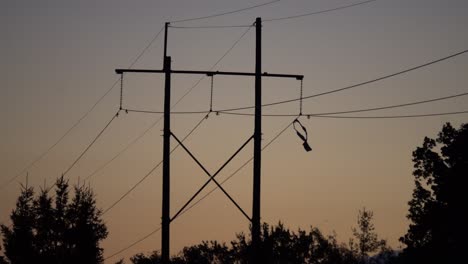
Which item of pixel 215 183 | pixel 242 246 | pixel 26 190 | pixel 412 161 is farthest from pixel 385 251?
pixel 215 183

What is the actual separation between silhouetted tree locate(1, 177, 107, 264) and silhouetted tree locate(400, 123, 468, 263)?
92.5 ft

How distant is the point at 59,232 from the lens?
65812mm

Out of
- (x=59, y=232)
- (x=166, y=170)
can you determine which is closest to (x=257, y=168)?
(x=166, y=170)

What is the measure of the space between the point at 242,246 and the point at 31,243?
159ft

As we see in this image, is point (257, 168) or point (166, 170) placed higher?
point (166, 170)

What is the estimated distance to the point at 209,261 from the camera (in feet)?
411

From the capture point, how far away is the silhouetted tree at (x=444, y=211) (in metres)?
74.1

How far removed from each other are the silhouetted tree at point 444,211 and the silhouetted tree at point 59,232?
2819 centimetres

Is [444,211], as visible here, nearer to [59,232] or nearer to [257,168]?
[59,232]

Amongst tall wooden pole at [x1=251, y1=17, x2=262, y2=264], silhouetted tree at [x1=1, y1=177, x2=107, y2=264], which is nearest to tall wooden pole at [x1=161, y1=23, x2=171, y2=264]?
tall wooden pole at [x1=251, y1=17, x2=262, y2=264]

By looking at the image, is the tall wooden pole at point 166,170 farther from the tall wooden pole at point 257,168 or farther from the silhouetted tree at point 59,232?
the silhouetted tree at point 59,232

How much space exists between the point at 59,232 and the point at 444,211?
1298 inches

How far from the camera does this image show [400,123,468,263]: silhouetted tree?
74125mm

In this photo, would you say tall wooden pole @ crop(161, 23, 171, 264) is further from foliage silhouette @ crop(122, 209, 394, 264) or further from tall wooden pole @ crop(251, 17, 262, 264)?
foliage silhouette @ crop(122, 209, 394, 264)
